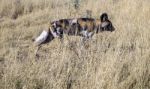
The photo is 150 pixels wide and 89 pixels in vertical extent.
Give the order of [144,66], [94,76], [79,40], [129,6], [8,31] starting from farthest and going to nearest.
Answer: [129,6], [8,31], [79,40], [144,66], [94,76]

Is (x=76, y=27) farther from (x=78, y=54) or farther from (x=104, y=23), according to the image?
(x=78, y=54)

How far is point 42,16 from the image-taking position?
10.6 meters

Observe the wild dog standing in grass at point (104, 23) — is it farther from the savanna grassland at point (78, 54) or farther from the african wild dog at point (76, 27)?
the savanna grassland at point (78, 54)

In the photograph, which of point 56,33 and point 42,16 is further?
point 42,16

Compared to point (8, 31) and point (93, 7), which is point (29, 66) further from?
point (93, 7)

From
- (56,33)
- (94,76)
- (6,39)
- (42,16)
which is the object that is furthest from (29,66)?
(42,16)

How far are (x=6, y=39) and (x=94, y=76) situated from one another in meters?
4.05

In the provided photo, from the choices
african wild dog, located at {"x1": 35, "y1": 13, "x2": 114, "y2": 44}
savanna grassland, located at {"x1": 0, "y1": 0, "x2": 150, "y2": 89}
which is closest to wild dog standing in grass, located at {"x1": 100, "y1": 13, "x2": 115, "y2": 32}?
african wild dog, located at {"x1": 35, "y1": 13, "x2": 114, "y2": 44}

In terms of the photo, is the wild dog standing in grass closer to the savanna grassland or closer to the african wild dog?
the african wild dog

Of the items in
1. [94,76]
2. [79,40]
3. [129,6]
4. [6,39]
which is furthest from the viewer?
[129,6]

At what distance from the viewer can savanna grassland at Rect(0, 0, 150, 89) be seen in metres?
4.69

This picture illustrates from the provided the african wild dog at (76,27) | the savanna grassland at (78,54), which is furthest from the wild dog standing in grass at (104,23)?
the savanna grassland at (78,54)

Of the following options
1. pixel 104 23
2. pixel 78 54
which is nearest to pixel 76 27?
pixel 104 23

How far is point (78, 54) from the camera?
603cm
